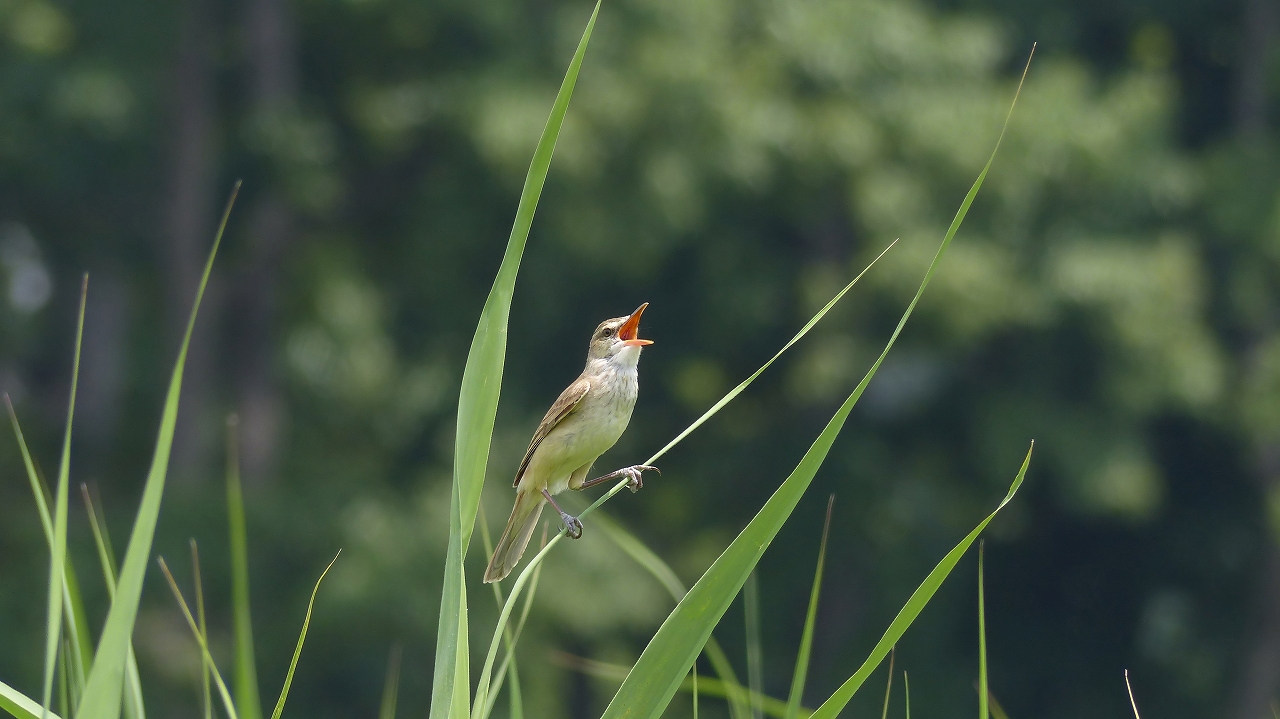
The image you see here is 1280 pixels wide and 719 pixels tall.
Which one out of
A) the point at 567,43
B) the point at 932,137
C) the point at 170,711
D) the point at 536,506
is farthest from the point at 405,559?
the point at 536,506

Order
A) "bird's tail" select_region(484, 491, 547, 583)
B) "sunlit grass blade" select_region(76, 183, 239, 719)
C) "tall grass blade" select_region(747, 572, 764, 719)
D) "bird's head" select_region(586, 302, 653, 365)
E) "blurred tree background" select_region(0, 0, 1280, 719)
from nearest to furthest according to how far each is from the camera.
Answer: "sunlit grass blade" select_region(76, 183, 239, 719) < "tall grass blade" select_region(747, 572, 764, 719) < "bird's tail" select_region(484, 491, 547, 583) < "bird's head" select_region(586, 302, 653, 365) < "blurred tree background" select_region(0, 0, 1280, 719)

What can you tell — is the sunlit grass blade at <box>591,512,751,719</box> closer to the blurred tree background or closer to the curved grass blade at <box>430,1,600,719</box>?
the curved grass blade at <box>430,1,600,719</box>

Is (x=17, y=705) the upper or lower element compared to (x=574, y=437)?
upper

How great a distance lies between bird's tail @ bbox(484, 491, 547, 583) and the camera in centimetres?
376

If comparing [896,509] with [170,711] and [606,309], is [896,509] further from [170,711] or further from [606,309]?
[170,711]

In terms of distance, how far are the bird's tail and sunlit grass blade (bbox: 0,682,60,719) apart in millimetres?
1612

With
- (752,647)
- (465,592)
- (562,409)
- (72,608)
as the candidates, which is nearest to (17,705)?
(72,608)

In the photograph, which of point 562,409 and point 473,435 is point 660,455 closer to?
point 473,435

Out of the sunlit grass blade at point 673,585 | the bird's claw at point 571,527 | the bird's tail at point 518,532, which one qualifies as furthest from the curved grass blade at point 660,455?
the bird's tail at point 518,532

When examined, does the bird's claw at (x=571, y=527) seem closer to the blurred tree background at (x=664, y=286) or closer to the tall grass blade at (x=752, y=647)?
the tall grass blade at (x=752, y=647)

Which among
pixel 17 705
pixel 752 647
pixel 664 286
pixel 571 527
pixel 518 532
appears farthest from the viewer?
pixel 664 286

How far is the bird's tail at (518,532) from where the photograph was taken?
3762mm

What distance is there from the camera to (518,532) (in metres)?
3.92

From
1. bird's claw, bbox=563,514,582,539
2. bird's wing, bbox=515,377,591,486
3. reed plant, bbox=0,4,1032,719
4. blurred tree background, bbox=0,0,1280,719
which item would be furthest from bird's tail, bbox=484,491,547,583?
blurred tree background, bbox=0,0,1280,719
